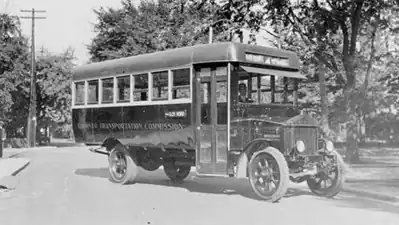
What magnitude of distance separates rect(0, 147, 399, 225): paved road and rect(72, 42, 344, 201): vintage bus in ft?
1.99

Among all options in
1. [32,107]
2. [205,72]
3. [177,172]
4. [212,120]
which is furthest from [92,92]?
[32,107]

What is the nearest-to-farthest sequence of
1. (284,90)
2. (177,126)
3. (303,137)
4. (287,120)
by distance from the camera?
(303,137) < (287,120) < (177,126) < (284,90)

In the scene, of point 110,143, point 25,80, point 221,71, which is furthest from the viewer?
point 25,80

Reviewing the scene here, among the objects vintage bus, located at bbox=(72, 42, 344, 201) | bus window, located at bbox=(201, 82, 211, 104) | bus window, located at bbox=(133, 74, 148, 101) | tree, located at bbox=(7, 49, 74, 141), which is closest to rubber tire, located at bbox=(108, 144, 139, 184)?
vintage bus, located at bbox=(72, 42, 344, 201)

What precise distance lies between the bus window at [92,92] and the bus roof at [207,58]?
583 mm

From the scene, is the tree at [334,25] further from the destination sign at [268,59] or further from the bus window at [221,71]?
the bus window at [221,71]

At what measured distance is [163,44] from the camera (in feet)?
132

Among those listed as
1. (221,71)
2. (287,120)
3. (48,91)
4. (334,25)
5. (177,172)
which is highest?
(334,25)

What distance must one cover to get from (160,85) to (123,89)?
4.86ft

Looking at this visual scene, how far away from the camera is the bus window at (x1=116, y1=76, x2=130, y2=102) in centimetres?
1395

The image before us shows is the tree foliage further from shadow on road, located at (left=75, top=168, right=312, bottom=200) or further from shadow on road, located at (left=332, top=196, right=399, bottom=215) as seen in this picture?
shadow on road, located at (left=332, top=196, right=399, bottom=215)

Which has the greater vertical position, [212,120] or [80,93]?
[80,93]

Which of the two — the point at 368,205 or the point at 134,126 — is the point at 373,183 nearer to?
the point at 368,205

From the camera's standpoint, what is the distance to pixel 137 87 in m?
13.7
